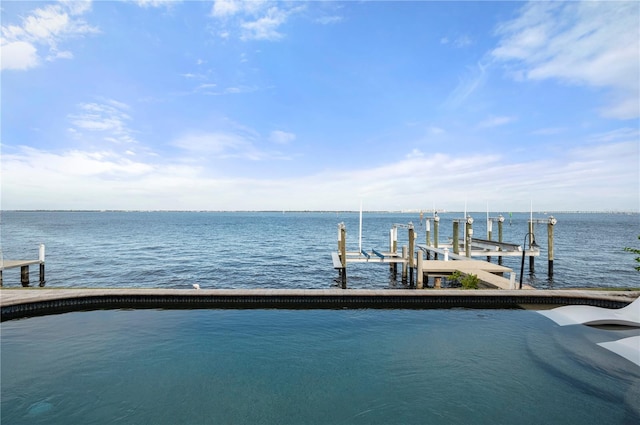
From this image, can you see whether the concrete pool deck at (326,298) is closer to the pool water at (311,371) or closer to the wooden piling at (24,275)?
the pool water at (311,371)

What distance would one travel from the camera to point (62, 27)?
16.3m

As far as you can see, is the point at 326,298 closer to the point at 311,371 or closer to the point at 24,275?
the point at 311,371

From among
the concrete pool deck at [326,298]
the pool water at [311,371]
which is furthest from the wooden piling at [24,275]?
the pool water at [311,371]

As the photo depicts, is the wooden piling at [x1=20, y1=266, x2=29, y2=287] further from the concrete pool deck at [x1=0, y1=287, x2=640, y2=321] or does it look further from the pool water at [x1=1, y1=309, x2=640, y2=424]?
the pool water at [x1=1, y1=309, x2=640, y2=424]

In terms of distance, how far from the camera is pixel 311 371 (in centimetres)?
748

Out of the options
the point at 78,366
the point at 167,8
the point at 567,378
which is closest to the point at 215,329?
the point at 78,366

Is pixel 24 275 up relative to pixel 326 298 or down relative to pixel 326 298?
down

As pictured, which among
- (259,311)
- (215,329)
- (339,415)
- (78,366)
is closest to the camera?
(339,415)

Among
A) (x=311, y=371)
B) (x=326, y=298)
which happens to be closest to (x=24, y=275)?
(x=326, y=298)

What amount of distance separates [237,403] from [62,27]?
63.4 ft

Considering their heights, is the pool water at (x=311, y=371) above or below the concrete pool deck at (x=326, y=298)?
below

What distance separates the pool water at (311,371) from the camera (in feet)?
19.6

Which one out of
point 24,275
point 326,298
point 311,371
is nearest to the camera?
point 311,371

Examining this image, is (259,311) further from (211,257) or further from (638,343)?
(211,257)
